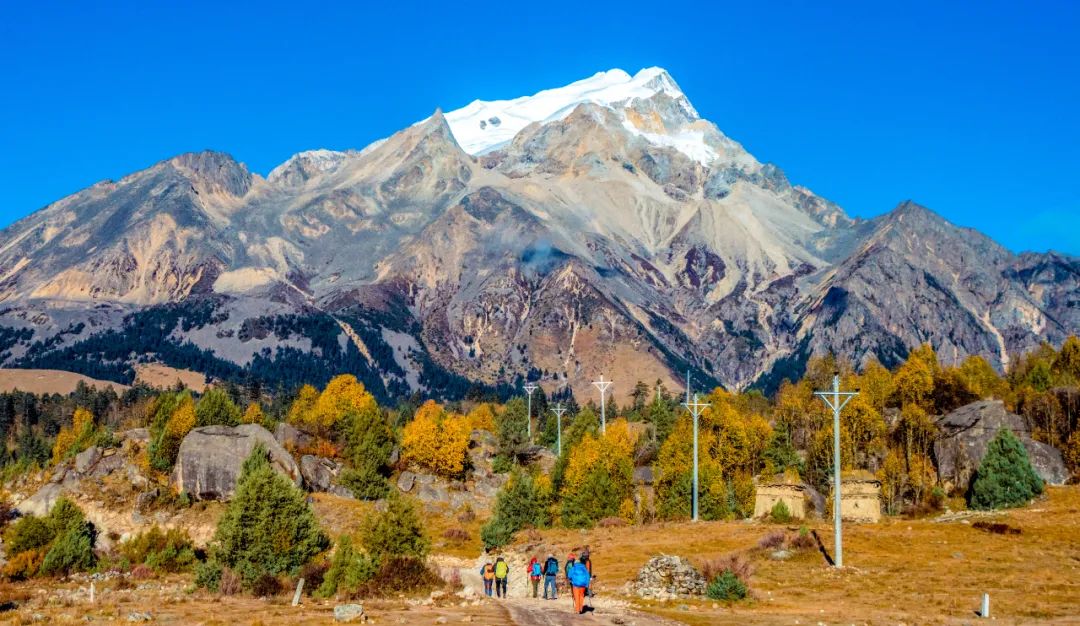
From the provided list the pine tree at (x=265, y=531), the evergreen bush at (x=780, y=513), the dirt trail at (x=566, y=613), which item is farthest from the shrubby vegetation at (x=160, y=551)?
the evergreen bush at (x=780, y=513)

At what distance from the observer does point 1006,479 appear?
89250 mm

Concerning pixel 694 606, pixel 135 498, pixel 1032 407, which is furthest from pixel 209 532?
pixel 1032 407

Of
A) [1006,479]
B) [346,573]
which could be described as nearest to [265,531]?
[346,573]

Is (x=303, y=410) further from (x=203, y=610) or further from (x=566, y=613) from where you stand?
(x=566, y=613)

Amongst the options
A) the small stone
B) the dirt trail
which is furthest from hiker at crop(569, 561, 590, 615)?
the small stone

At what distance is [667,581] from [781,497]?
4131 cm

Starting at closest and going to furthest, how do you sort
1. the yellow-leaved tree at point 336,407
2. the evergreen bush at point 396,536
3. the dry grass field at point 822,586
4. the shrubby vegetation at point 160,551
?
the dry grass field at point 822,586, the evergreen bush at point 396,536, the shrubby vegetation at point 160,551, the yellow-leaved tree at point 336,407

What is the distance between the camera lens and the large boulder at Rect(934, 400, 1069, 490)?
106 meters

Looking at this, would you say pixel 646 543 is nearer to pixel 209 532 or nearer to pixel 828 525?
pixel 828 525

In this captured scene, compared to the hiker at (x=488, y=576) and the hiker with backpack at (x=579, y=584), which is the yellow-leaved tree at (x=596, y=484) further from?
the hiker with backpack at (x=579, y=584)

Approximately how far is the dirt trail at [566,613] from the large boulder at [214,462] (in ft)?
208

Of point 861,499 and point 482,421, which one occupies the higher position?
point 482,421

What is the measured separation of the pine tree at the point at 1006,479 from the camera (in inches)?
3492

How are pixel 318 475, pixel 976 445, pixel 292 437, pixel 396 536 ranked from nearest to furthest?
pixel 396 536, pixel 976 445, pixel 318 475, pixel 292 437
